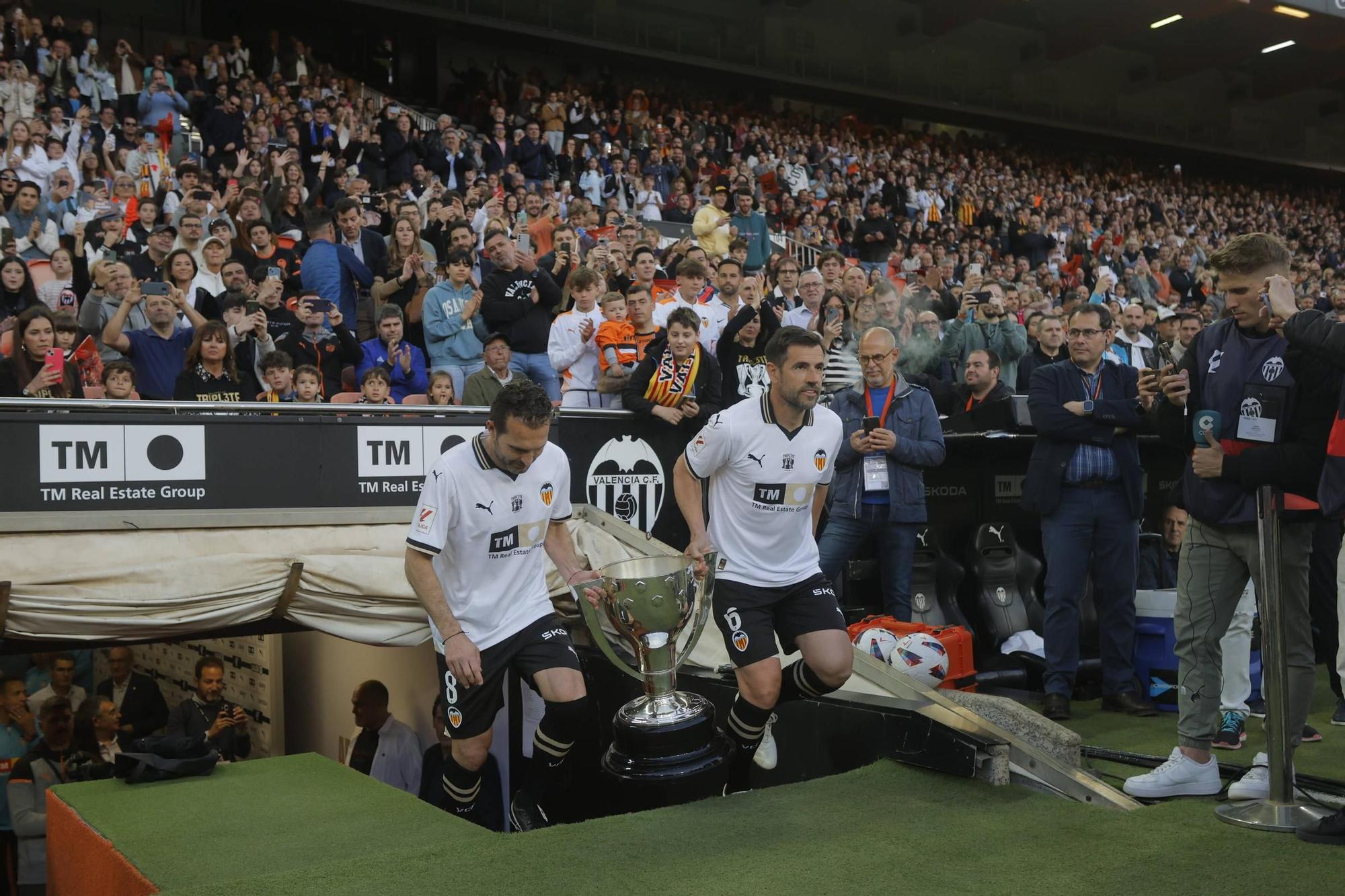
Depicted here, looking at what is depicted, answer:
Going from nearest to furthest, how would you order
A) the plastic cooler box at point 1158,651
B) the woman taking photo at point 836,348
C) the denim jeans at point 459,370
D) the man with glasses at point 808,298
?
the plastic cooler box at point 1158,651, the woman taking photo at point 836,348, the denim jeans at point 459,370, the man with glasses at point 808,298

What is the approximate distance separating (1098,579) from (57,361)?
598 cm

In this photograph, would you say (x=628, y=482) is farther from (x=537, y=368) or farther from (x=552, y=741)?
(x=552, y=741)

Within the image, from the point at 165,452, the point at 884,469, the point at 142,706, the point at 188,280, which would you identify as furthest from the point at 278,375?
→ the point at 884,469

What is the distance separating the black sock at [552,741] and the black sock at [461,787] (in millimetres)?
237

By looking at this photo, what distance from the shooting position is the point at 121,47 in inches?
605

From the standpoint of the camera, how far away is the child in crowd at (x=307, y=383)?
7969 millimetres

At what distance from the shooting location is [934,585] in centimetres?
803

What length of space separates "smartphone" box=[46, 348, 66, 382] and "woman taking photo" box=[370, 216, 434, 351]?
2.87 meters

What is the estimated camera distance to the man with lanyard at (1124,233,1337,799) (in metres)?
4.32

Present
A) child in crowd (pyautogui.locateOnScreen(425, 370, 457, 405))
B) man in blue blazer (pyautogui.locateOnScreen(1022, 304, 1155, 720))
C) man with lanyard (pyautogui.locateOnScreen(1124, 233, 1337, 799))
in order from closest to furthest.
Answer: man with lanyard (pyautogui.locateOnScreen(1124, 233, 1337, 799)) < man in blue blazer (pyautogui.locateOnScreen(1022, 304, 1155, 720)) < child in crowd (pyautogui.locateOnScreen(425, 370, 457, 405))

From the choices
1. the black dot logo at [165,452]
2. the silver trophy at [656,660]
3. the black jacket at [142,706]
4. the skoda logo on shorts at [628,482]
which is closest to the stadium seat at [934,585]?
the skoda logo on shorts at [628,482]

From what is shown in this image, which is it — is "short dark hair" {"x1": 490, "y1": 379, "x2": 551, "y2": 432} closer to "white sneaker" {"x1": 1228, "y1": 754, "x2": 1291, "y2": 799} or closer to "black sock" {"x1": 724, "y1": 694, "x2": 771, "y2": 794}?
"black sock" {"x1": 724, "y1": 694, "x2": 771, "y2": 794}

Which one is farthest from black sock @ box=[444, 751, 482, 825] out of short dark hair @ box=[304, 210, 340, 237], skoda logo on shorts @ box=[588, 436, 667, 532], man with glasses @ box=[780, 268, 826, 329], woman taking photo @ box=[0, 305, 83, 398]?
short dark hair @ box=[304, 210, 340, 237]

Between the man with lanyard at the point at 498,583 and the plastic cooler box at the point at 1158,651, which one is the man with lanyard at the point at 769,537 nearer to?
the man with lanyard at the point at 498,583
